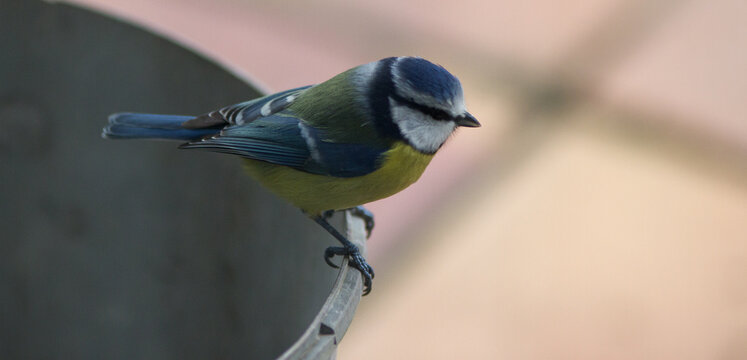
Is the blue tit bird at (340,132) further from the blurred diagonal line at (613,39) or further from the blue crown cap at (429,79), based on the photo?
the blurred diagonal line at (613,39)

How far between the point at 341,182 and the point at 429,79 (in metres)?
0.24

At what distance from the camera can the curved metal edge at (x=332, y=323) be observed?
960 mm

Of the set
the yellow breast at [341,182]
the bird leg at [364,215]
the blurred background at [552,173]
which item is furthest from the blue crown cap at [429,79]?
the blurred background at [552,173]

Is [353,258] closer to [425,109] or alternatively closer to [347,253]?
[347,253]

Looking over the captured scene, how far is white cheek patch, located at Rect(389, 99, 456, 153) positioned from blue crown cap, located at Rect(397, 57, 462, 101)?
54mm

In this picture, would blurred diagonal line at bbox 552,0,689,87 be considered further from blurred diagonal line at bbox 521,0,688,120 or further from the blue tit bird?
the blue tit bird

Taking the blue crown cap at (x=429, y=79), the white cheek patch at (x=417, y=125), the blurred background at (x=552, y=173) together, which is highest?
the blue crown cap at (x=429, y=79)

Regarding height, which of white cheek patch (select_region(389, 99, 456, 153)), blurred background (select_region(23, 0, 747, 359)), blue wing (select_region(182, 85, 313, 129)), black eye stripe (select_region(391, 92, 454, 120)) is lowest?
blurred background (select_region(23, 0, 747, 359))

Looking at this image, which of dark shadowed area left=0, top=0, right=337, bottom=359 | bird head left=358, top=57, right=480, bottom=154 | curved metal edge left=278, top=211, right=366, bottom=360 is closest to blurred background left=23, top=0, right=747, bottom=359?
dark shadowed area left=0, top=0, right=337, bottom=359

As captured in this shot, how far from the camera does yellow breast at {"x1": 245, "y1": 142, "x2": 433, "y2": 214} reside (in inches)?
57.8

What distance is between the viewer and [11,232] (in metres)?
1.72

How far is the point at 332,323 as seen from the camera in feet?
3.28

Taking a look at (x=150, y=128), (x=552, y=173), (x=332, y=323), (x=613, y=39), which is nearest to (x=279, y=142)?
(x=150, y=128)

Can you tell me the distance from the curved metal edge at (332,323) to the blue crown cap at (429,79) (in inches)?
14.6
